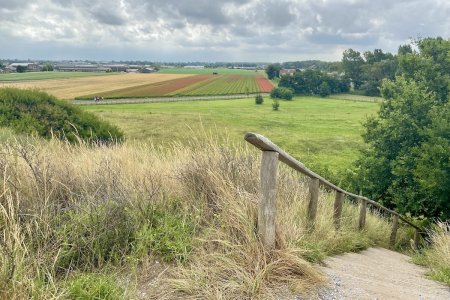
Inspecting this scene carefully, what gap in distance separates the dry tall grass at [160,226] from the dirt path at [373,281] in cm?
20

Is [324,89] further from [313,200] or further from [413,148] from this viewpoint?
[313,200]

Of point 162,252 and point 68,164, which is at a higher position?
point 68,164

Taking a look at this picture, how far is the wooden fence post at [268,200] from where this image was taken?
3.57 metres

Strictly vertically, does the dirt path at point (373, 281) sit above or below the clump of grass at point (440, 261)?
above

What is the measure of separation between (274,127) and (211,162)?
149 feet

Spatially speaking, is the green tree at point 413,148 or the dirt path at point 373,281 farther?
the green tree at point 413,148

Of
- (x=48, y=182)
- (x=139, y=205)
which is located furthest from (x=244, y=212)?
(x=48, y=182)

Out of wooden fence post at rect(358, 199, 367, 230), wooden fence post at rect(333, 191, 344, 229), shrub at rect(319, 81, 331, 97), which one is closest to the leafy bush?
shrub at rect(319, 81, 331, 97)


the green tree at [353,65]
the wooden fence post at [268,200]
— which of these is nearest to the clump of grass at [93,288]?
the wooden fence post at [268,200]

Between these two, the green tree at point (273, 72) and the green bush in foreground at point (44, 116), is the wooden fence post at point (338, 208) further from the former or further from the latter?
the green tree at point (273, 72)

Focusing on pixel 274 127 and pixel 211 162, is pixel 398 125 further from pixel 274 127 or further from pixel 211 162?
pixel 274 127

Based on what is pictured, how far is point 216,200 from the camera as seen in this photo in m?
4.50

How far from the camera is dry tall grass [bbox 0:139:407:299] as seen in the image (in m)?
3.04

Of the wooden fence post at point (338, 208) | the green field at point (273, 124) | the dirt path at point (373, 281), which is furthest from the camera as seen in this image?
the green field at point (273, 124)
